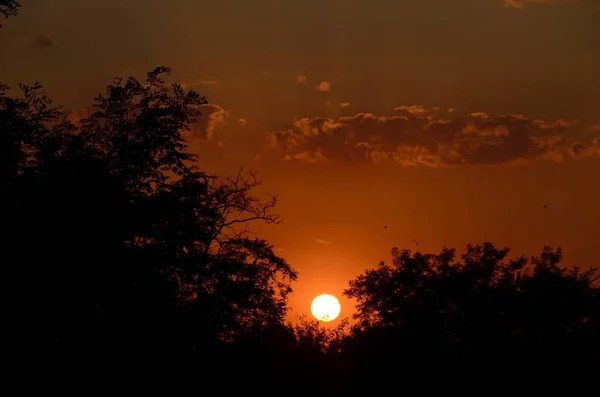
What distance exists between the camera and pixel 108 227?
21.8m

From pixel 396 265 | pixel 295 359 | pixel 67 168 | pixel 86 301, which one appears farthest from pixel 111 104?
pixel 396 265

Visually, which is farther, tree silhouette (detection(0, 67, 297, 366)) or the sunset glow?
the sunset glow

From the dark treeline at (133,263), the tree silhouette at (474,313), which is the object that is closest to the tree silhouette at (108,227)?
the dark treeline at (133,263)

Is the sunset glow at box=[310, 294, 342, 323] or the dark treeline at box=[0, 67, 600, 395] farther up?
the sunset glow at box=[310, 294, 342, 323]

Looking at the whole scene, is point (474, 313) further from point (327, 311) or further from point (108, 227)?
point (108, 227)

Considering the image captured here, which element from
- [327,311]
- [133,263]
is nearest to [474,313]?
[327,311]

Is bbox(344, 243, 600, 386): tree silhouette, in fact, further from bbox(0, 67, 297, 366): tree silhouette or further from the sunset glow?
bbox(0, 67, 297, 366): tree silhouette

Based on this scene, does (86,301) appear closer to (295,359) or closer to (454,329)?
(295,359)

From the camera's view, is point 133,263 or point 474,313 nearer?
point 133,263

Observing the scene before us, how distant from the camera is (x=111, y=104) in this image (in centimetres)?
2483

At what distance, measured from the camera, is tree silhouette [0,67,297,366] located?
2030 cm

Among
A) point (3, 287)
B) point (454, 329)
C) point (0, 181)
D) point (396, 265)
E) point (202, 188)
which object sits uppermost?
point (396, 265)

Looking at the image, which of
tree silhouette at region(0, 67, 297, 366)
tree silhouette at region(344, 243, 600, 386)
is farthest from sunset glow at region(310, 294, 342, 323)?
tree silhouette at region(0, 67, 297, 366)

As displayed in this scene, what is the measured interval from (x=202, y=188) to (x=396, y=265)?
104ft
